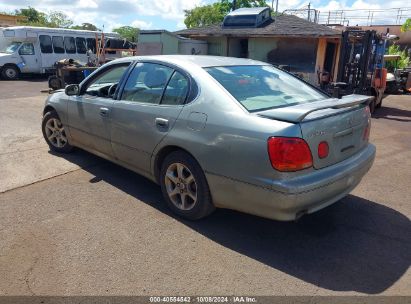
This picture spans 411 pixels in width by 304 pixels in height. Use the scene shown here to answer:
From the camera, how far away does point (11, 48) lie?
19.0 meters

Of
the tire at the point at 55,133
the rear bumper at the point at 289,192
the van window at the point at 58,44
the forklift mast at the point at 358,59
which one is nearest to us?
the rear bumper at the point at 289,192

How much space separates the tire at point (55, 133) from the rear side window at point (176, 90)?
2309mm

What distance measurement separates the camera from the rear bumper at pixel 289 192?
8.97 ft

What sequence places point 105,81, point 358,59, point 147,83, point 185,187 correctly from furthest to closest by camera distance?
point 358,59 → point 105,81 → point 147,83 → point 185,187

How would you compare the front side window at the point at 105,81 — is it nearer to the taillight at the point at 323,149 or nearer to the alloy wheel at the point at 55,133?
the alloy wheel at the point at 55,133

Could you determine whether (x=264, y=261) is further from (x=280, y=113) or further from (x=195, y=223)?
(x=280, y=113)

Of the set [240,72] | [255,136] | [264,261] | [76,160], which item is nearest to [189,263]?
[264,261]

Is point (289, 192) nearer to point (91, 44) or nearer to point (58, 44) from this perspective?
point (58, 44)

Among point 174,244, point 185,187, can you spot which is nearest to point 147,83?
point 185,187

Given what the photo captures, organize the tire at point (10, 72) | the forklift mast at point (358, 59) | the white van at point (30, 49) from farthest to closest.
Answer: the tire at point (10, 72) → the white van at point (30, 49) → the forklift mast at point (358, 59)

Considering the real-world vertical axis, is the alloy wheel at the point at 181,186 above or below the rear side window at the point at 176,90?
below

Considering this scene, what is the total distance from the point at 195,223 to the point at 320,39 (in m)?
13.2

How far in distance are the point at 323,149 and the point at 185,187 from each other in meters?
1.34

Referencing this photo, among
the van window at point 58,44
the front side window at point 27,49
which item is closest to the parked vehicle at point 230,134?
the front side window at point 27,49
